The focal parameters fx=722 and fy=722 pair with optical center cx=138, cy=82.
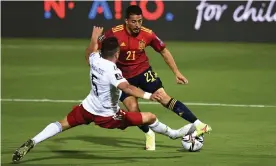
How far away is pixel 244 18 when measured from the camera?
2284cm

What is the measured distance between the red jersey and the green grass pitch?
1138mm

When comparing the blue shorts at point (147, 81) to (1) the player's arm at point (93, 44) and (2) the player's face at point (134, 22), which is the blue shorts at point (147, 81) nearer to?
(2) the player's face at point (134, 22)

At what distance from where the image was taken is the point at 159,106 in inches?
550

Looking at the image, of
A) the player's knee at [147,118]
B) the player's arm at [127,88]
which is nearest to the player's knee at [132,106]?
the player's knee at [147,118]

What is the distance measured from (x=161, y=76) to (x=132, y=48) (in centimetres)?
727

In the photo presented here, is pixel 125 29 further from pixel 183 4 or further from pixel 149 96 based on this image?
pixel 183 4

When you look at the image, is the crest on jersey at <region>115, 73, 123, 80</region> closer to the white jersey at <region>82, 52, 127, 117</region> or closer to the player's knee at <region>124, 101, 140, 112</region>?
the white jersey at <region>82, 52, 127, 117</region>

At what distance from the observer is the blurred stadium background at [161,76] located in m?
10.0

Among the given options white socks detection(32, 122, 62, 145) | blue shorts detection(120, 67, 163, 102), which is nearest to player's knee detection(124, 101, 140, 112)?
blue shorts detection(120, 67, 163, 102)

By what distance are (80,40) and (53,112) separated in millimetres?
10816

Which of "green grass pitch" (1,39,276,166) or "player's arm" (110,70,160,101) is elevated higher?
"player's arm" (110,70,160,101)

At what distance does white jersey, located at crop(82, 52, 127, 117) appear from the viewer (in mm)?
8891

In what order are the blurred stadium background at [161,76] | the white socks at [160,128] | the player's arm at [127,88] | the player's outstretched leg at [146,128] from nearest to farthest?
the player's arm at [127,88] < the white socks at [160,128] < the blurred stadium background at [161,76] < the player's outstretched leg at [146,128]

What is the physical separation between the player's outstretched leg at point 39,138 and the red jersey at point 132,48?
62.1 inches
